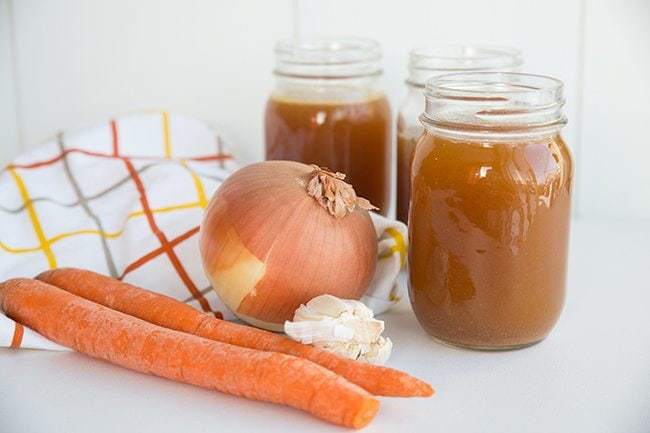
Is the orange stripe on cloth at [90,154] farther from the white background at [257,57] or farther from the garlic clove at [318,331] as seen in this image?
the garlic clove at [318,331]

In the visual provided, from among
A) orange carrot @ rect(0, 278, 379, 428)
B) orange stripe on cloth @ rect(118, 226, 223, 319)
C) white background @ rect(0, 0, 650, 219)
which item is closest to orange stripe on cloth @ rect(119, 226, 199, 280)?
orange stripe on cloth @ rect(118, 226, 223, 319)

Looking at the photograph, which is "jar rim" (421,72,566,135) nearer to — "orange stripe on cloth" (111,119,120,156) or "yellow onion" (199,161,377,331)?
"yellow onion" (199,161,377,331)

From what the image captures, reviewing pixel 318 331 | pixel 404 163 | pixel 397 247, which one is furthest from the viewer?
pixel 404 163

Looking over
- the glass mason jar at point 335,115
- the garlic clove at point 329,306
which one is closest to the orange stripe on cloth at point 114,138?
the glass mason jar at point 335,115

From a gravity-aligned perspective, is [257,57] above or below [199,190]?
above

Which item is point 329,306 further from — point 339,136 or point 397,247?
point 339,136

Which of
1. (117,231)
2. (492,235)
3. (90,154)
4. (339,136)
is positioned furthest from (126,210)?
(492,235)

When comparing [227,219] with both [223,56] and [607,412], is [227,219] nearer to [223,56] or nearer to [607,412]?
[607,412]
